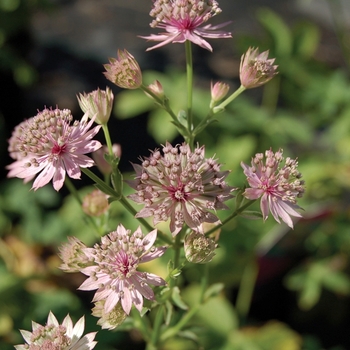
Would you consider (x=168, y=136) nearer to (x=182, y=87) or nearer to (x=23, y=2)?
(x=182, y=87)

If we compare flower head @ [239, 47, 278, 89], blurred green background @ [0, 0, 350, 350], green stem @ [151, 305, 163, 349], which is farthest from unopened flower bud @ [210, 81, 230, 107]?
blurred green background @ [0, 0, 350, 350]

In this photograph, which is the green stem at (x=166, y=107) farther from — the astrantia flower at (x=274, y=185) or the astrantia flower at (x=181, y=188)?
the astrantia flower at (x=274, y=185)

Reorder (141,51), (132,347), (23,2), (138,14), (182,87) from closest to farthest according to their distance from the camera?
(132,347) < (182,87) < (23,2) < (141,51) < (138,14)

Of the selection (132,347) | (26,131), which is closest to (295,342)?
(132,347)

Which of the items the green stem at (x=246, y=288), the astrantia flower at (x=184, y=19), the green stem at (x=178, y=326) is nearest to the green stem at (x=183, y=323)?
the green stem at (x=178, y=326)

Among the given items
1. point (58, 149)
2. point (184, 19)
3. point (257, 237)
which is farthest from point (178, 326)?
point (257, 237)

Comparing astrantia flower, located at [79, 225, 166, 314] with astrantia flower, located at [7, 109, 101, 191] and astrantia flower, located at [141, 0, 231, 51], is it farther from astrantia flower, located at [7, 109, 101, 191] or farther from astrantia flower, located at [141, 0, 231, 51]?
astrantia flower, located at [141, 0, 231, 51]
